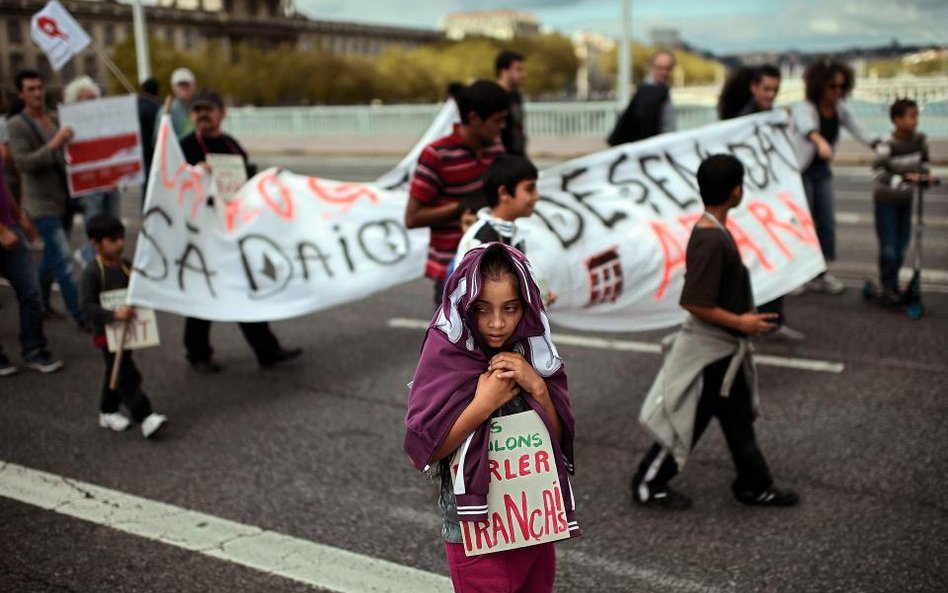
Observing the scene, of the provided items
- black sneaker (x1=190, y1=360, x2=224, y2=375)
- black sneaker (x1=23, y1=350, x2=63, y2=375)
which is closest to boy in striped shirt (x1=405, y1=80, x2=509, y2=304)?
black sneaker (x1=190, y1=360, x2=224, y2=375)

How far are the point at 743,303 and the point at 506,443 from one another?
1.92 metres

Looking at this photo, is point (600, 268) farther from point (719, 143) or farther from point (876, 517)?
point (876, 517)

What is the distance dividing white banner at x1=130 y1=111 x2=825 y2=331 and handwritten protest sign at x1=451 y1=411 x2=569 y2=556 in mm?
2833

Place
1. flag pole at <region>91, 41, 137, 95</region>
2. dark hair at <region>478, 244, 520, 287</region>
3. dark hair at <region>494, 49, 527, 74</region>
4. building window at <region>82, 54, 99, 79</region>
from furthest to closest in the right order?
building window at <region>82, 54, 99, 79</region>, dark hair at <region>494, 49, 527, 74</region>, flag pole at <region>91, 41, 137, 95</region>, dark hair at <region>478, 244, 520, 287</region>

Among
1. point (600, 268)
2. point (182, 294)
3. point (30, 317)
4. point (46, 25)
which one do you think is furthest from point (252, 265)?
point (46, 25)

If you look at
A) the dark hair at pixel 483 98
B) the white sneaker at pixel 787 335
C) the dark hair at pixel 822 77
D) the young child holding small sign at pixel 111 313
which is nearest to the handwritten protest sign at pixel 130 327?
the young child holding small sign at pixel 111 313

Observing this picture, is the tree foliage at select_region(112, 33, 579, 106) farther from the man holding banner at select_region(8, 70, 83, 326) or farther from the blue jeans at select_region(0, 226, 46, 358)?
the blue jeans at select_region(0, 226, 46, 358)

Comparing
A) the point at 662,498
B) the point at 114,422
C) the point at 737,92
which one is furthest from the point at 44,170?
the point at 662,498

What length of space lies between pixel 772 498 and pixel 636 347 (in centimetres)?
268

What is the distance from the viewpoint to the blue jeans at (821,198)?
25.5 feet

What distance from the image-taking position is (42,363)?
22.3 feet

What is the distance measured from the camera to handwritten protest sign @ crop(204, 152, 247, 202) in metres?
6.54

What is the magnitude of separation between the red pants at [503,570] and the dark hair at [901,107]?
596 centimetres

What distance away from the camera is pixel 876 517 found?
162 inches
